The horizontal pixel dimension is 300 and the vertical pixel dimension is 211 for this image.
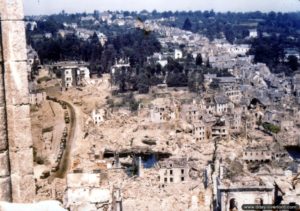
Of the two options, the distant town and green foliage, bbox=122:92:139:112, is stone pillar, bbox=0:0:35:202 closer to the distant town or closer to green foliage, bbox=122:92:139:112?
the distant town

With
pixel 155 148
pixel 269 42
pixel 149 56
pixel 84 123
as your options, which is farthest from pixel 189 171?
pixel 269 42

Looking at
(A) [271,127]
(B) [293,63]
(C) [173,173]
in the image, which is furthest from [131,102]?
(B) [293,63]

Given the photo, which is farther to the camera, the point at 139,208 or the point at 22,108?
the point at 139,208

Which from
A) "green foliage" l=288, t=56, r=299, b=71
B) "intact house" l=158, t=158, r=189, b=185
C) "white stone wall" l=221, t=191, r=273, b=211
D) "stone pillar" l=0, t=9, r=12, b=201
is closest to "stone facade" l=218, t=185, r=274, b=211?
"white stone wall" l=221, t=191, r=273, b=211

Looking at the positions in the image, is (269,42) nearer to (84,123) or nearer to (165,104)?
(165,104)

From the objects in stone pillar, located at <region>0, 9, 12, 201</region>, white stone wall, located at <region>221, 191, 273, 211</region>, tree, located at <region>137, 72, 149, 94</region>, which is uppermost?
stone pillar, located at <region>0, 9, 12, 201</region>

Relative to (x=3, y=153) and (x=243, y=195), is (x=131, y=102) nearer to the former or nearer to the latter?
(x=243, y=195)

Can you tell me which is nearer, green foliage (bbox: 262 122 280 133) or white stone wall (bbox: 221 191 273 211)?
white stone wall (bbox: 221 191 273 211)

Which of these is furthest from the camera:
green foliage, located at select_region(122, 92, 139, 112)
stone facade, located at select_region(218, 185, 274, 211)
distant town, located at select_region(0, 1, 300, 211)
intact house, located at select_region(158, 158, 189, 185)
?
green foliage, located at select_region(122, 92, 139, 112)

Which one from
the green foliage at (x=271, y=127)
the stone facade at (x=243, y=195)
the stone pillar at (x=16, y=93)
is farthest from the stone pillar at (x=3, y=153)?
the green foliage at (x=271, y=127)
